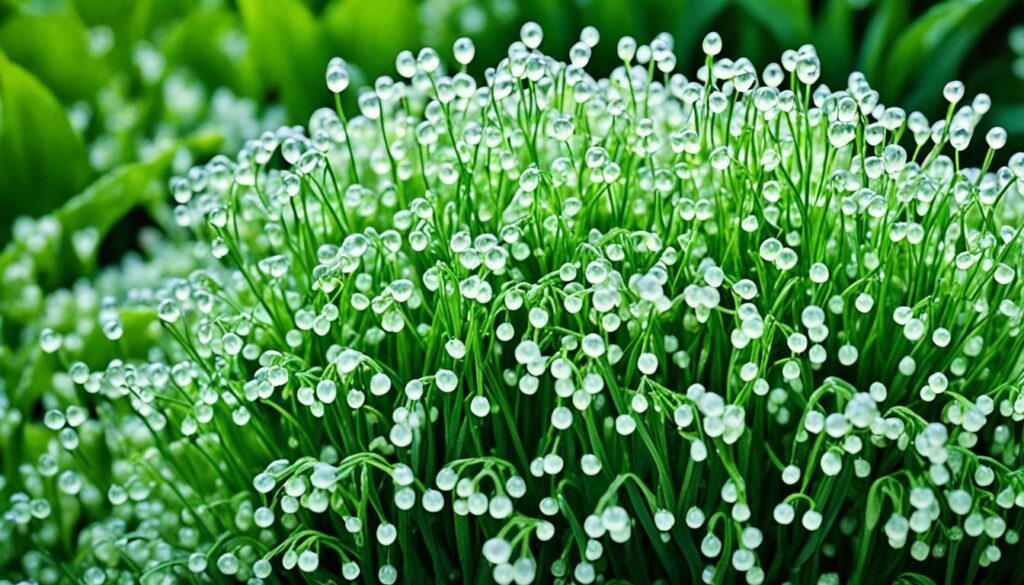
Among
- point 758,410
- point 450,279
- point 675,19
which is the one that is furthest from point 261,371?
point 675,19

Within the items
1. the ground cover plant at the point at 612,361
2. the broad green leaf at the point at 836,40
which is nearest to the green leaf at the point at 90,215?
the ground cover plant at the point at 612,361

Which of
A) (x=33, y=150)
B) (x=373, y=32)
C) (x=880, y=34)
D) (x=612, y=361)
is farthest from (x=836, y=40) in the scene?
(x=33, y=150)

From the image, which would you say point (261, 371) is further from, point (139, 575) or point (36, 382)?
point (36, 382)

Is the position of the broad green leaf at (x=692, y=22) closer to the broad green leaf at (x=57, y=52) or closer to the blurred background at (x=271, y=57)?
the blurred background at (x=271, y=57)

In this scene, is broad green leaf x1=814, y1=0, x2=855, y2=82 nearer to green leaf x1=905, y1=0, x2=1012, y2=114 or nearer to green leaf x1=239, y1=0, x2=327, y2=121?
green leaf x1=905, y1=0, x2=1012, y2=114

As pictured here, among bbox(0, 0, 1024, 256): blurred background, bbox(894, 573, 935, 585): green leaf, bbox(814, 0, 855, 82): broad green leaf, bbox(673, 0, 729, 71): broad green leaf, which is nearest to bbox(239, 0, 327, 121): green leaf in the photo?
bbox(0, 0, 1024, 256): blurred background

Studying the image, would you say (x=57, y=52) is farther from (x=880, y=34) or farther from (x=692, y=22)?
(x=880, y=34)
